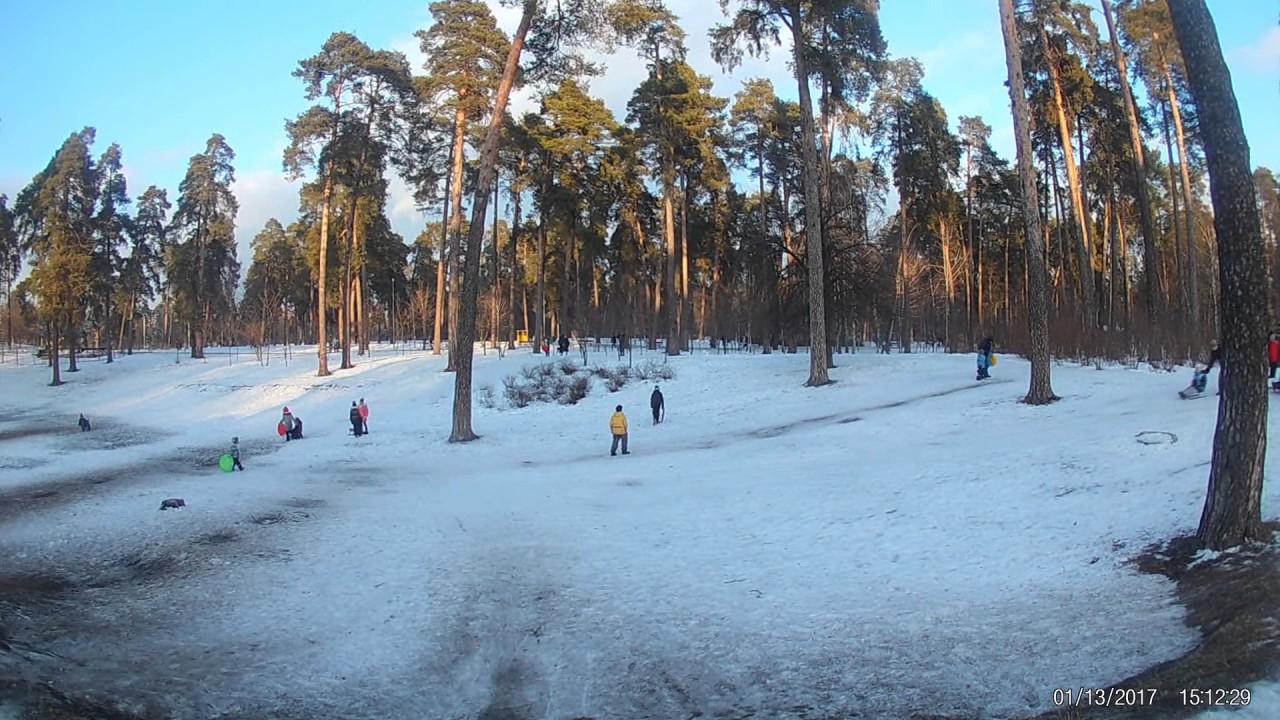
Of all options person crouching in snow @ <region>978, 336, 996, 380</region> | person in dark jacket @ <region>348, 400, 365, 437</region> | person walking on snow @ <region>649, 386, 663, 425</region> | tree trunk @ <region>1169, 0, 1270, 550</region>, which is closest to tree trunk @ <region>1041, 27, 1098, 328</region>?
person crouching in snow @ <region>978, 336, 996, 380</region>

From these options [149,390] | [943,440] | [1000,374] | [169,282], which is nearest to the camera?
[943,440]

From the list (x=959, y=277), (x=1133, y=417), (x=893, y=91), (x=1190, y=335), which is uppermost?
(x=893, y=91)

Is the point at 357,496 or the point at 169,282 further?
the point at 169,282

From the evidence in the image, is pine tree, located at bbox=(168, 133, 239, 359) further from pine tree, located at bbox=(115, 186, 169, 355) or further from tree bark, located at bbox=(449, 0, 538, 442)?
tree bark, located at bbox=(449, 0, 538, 442)

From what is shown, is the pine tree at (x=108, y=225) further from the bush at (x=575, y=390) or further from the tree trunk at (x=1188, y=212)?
the tree trunk at (x=1188, y=212)

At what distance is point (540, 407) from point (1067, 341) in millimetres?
19096

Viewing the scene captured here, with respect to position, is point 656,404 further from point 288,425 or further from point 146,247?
point 146,247

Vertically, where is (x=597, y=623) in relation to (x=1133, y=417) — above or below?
below

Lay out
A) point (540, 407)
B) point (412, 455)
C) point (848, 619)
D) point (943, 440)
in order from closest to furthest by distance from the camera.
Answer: point (848, 619)
point (943, 440)
point (412, 455)
point (540, 407)

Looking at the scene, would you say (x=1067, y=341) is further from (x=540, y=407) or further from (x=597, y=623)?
(x=597, y=623)

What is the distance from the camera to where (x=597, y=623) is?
7613 millimetres

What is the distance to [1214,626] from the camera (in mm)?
5926

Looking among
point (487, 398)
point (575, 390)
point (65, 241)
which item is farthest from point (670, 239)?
point (65, 241)

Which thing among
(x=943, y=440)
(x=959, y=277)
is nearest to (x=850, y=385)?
(x=943, y=440)
